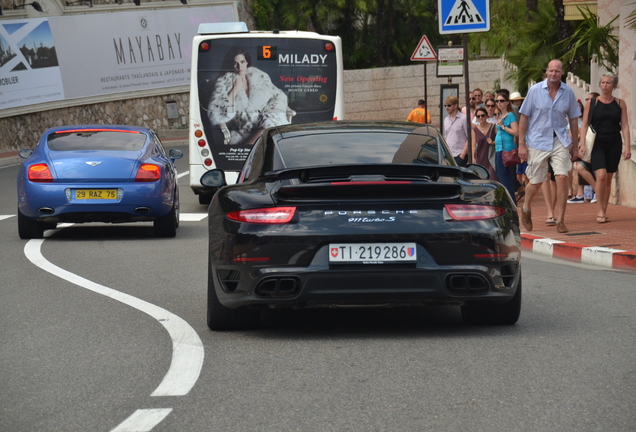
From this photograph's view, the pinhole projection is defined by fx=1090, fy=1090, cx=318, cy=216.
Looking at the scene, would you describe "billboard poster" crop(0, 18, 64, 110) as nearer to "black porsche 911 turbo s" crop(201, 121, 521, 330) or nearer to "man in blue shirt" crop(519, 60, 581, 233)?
"man in blue shirt" crop(519, 60, 581, 233)

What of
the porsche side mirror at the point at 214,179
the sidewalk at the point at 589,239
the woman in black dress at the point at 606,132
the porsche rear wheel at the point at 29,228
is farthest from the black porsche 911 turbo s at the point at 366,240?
the woman in black dress at the point at 606,132

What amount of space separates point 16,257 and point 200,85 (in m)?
6.78

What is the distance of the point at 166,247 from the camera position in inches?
483

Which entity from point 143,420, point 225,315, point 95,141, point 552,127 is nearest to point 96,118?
point 95,141

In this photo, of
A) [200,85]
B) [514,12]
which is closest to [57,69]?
[514,12]

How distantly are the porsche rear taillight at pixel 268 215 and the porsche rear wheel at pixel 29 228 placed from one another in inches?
291

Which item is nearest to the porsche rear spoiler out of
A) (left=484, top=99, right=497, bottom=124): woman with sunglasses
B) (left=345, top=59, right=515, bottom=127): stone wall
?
(left=484, top=99, right=497, bottom=124): woman with sunglasses

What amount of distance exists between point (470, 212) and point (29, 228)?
817 centimetres

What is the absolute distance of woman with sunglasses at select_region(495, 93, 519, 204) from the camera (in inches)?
594

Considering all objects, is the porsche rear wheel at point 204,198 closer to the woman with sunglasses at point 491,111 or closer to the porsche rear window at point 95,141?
the porsche rear window at point 95,141

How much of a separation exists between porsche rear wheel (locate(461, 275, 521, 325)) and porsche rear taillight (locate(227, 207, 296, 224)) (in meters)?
1.37

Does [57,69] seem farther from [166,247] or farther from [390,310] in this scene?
[390,310]

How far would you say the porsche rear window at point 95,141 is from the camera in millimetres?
13242

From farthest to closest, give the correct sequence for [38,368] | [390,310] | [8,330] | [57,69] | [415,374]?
[57,69] → [390,310] → [8,330] → [38,368] → [415,374]
